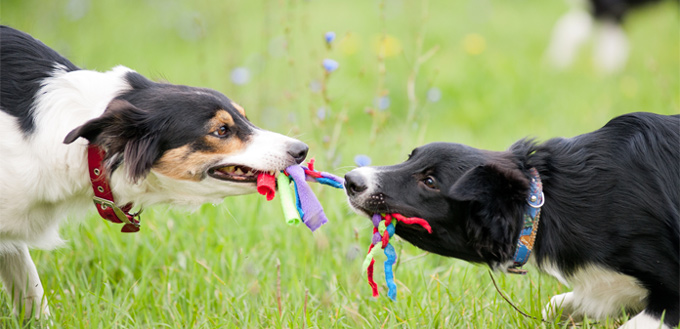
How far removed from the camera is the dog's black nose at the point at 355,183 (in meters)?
2.83

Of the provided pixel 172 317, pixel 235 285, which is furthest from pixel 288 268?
pixel 172 317

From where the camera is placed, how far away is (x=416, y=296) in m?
3.23

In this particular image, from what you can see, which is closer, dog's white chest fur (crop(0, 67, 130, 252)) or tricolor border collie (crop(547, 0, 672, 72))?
dog's white chest fur (crop(0, 67, 130, 252))

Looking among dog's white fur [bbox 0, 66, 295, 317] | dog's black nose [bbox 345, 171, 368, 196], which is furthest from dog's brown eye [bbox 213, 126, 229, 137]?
dog's black nose [bbox 345, 171, 368, 196]

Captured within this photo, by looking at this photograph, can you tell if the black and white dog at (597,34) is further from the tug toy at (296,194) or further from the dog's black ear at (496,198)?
the tug toy at (296,194)

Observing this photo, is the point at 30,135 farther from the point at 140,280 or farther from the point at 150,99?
the point at 140,280

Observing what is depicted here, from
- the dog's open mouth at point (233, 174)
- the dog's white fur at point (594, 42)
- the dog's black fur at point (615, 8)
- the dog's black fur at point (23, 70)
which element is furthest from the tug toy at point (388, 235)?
the dog's black fur at point (615, 8)

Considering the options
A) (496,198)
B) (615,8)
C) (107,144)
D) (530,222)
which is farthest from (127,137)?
(615,8)

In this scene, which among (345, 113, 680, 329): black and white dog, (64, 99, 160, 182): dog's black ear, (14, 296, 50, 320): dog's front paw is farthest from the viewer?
(14, 296, 50, 320): dog's front paw

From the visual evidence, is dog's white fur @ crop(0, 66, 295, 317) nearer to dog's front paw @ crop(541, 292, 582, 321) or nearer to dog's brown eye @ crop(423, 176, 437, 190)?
dog's brown eye @ crop(423, 176, 437, 190)

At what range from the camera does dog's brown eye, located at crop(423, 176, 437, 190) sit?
2816 mm

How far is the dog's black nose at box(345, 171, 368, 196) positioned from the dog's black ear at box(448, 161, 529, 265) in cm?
39

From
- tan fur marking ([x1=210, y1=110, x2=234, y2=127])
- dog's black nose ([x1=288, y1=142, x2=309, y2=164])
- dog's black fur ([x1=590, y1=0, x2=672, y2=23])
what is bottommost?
dog's black nose ([x1=288, y1=142, x2=309, y2=164])

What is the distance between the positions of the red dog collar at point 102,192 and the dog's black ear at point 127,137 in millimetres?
45
